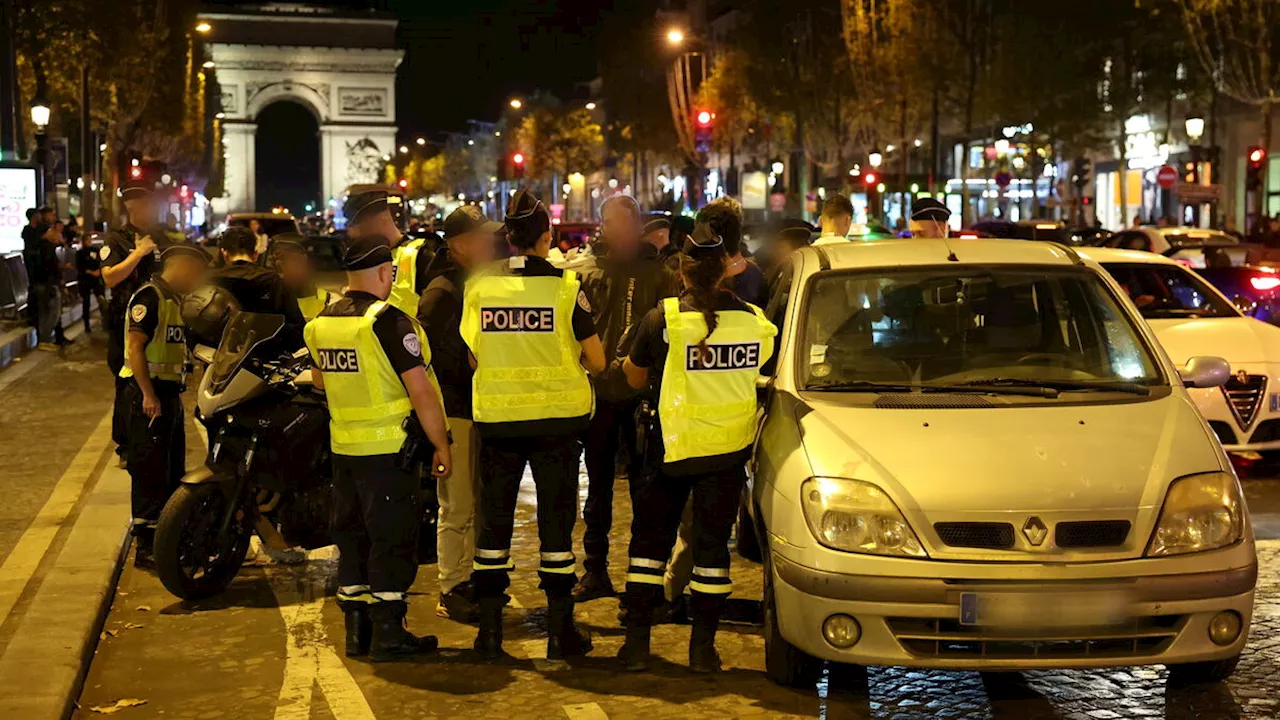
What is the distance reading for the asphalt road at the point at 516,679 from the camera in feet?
20.8

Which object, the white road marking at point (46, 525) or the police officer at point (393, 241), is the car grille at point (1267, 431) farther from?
the white road marking at point (46, 525)

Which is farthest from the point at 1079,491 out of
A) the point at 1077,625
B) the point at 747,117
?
the point at 747,117

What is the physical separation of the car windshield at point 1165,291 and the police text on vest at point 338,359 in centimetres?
736

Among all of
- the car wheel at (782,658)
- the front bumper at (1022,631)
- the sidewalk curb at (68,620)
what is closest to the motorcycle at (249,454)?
the sidewalk curb at (68,620)

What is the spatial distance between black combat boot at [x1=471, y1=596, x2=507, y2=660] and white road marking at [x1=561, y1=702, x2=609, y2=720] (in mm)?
733

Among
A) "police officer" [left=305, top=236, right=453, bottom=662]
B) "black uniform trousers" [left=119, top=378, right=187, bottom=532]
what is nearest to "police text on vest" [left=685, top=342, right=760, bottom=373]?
"police officer" [left=305, top=236, right=453, bottom=662]

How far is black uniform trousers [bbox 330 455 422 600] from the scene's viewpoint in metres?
6.88

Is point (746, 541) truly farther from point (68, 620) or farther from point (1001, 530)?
point (68, 620)

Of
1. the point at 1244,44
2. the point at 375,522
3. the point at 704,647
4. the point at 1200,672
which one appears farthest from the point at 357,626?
the point at 1244,44

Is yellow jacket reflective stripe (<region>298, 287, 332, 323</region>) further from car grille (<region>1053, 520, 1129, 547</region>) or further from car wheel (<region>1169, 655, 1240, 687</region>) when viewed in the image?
car wheel (<region>1169, 655, 1240, 687</region>)

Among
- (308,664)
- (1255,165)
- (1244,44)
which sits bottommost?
(308,664)

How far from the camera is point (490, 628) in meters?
7.04

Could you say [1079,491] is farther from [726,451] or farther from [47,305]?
[47,305]

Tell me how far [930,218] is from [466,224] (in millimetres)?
4148
